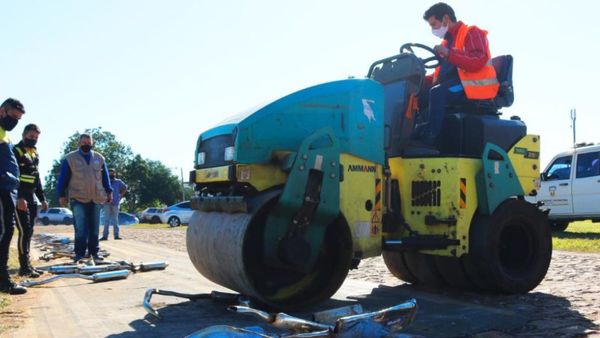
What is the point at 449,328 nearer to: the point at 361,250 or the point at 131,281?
the point at 361,250

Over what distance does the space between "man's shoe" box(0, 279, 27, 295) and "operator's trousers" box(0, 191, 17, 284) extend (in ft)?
0.11

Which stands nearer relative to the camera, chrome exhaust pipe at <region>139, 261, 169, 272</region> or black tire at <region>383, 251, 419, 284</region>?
black tire at <region>383, 251, 419, 284</region>

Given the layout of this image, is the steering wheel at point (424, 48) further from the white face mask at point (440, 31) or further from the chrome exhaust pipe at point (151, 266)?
the chrome exhaust pipe at point (151, 266)

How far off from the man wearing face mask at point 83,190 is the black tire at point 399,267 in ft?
13.3

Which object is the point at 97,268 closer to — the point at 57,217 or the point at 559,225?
the point at 559,225

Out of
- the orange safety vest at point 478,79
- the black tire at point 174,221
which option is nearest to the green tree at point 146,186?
the black tire at point 174,221

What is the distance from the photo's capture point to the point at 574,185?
46.7 ft

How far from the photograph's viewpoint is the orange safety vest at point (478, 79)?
6.09 metres

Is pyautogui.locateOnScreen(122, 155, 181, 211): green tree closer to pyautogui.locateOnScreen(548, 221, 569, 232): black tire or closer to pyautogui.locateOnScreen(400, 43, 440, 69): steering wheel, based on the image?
pyautogui.locateOnScreen(548, 221, 569, 232): black tire

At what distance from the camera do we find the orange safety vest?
6.09 metres

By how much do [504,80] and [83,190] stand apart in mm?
5468

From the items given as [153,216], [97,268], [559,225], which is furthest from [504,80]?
[153,216]

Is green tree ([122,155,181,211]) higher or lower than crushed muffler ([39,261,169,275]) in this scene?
higher

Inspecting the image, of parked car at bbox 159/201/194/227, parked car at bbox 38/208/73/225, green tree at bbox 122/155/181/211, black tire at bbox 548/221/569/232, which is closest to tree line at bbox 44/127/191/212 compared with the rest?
green tree at bbox 122/155/181/211
